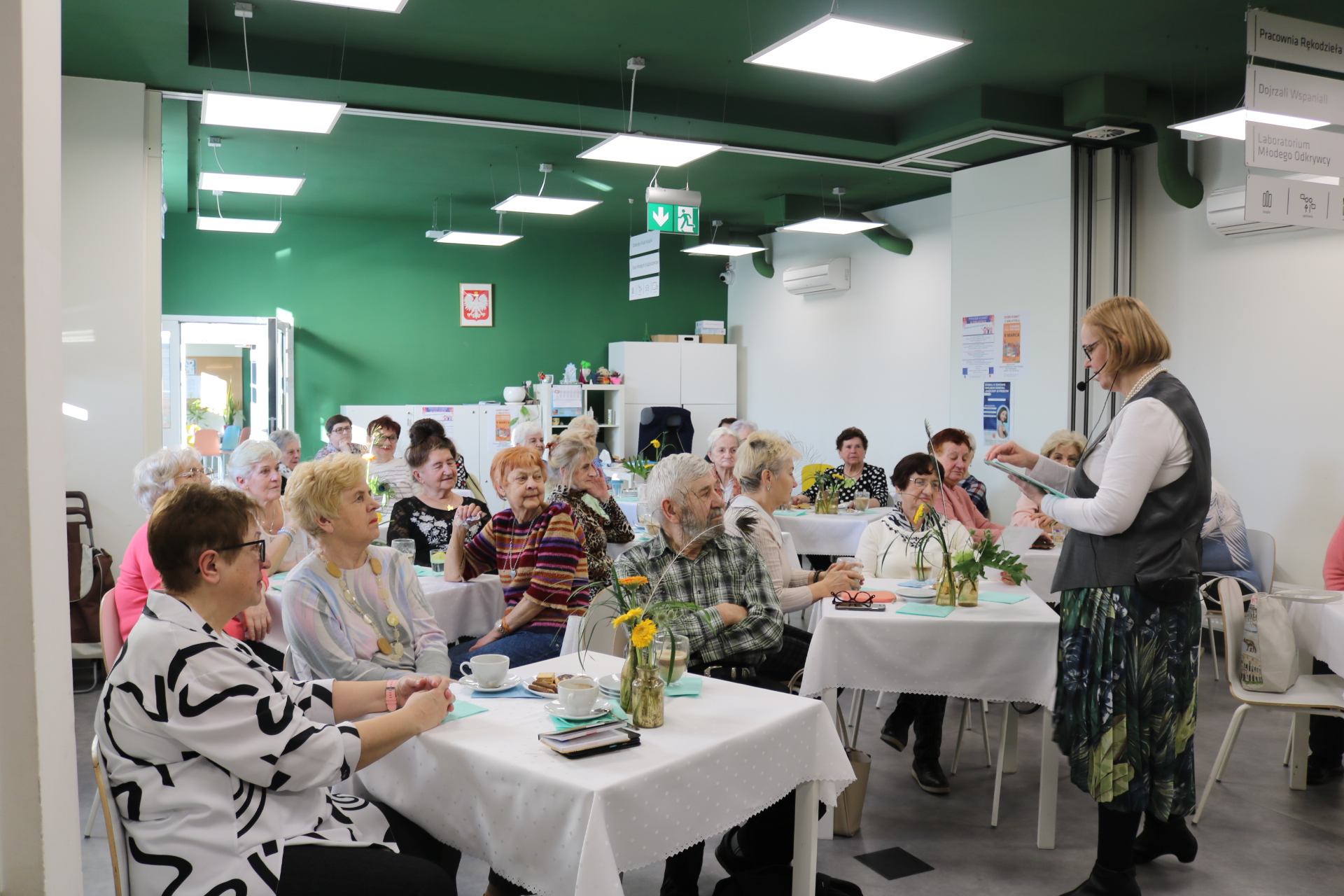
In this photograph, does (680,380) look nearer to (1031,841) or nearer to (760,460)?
(760,460)

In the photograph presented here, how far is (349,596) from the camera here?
271cm

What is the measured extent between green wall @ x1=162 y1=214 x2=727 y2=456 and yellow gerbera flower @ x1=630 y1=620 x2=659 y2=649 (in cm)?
929

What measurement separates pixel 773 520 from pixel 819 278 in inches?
279

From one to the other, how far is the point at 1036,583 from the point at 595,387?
7.13m

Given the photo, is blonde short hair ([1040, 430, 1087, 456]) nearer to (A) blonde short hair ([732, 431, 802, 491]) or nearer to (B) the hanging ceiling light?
(A) blonde short hair ([732, 431, 802, 491])

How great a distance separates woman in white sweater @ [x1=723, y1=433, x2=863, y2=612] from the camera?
3.65 m

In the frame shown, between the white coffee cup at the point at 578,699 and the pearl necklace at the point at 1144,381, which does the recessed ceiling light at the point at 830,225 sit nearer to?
the pearl necklace at the point at 1144,381

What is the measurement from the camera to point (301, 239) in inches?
418

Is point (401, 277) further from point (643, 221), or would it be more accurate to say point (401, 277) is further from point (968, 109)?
point (968, 109)

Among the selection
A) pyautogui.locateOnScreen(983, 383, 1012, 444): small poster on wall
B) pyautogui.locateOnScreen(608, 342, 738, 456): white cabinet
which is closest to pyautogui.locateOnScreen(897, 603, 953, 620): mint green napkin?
pyautogui.locateOnScreen(983, 383, 1012, 444): small poster on wall

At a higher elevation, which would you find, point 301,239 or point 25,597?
point 301,239

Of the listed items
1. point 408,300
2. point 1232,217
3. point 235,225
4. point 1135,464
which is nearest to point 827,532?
point 1232,217

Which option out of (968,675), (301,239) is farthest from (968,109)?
(301,239)

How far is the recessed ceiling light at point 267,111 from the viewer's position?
4891 millimetres
